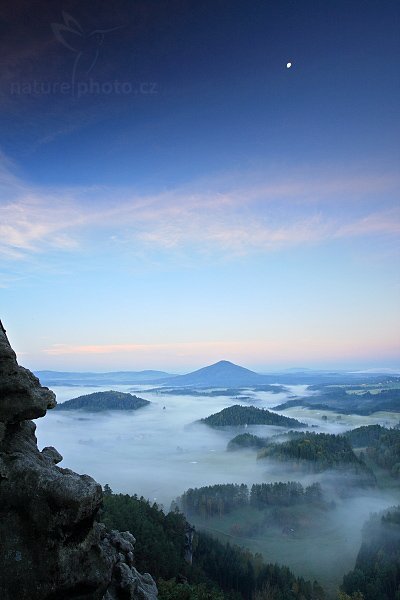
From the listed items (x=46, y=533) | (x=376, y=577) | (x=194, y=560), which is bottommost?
(x=376, y=577)

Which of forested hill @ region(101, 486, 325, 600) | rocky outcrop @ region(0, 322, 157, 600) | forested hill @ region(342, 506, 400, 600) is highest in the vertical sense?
rocky outcrop @ region(0, 322, 157, 600)

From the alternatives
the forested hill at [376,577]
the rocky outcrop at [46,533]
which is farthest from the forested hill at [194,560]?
the rocky outcrop at [46,533]

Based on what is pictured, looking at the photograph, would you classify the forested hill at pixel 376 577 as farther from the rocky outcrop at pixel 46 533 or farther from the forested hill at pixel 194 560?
the rocky outcrop at pixel 46 533

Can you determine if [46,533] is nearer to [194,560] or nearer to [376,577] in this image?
[194,560]

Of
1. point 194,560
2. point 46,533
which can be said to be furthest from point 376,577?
point 46,533

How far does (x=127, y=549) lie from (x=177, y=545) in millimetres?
119377

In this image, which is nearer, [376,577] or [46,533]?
[46,533]

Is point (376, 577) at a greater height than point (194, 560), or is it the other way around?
point (194, 560)

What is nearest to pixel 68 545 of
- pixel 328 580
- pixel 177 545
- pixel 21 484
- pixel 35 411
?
pixel 21 484

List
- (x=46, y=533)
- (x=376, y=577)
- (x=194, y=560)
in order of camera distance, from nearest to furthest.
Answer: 1. (x=46, y=533)
2. (x=194, y=560)
3. (x=376, y=577)

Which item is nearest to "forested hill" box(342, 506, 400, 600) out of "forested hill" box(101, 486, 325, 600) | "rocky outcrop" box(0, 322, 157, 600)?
"forested hill" box(101, 486, 325, 600)

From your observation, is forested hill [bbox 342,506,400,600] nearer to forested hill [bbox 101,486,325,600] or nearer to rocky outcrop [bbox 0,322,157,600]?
forested hill [bbox 101,486,325,600]

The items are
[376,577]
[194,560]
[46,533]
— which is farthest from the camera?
[376,577]

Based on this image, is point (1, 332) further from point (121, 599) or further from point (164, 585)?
point (164, 585)
